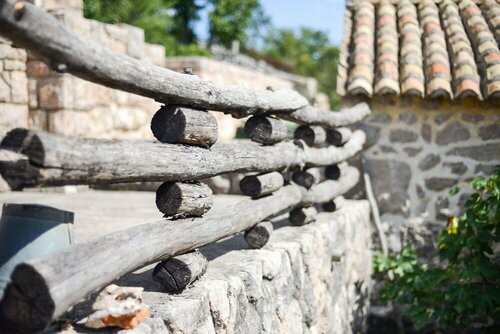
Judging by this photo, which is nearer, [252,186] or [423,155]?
[252,186]

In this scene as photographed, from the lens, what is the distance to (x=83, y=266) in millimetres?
1812

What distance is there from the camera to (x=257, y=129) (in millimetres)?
3328

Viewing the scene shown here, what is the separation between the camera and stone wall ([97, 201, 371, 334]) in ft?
7.63

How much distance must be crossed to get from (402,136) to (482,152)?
0.73 metres

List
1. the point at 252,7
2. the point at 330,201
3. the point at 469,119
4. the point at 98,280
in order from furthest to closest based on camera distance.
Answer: the point at 252,7, the point at 469,119, the point at 330,201, the point at 98,280

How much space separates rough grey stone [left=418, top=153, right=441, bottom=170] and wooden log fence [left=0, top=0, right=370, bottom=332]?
1881mm

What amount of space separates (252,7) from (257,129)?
23.0 meters

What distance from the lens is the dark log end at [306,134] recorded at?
4.12 m

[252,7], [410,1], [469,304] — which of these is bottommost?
[469,304]

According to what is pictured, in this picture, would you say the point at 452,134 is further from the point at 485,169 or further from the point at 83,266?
the point at 83,266

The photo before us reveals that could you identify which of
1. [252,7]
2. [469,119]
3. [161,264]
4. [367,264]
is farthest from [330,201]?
[252,7]

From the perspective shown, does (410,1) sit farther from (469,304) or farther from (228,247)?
(228,247)

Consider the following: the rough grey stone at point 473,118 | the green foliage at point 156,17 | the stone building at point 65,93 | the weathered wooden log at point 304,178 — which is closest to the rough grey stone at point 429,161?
the rough grey stone at point 473,118

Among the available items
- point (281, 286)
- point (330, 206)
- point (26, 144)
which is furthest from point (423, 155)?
point (26, 144)
